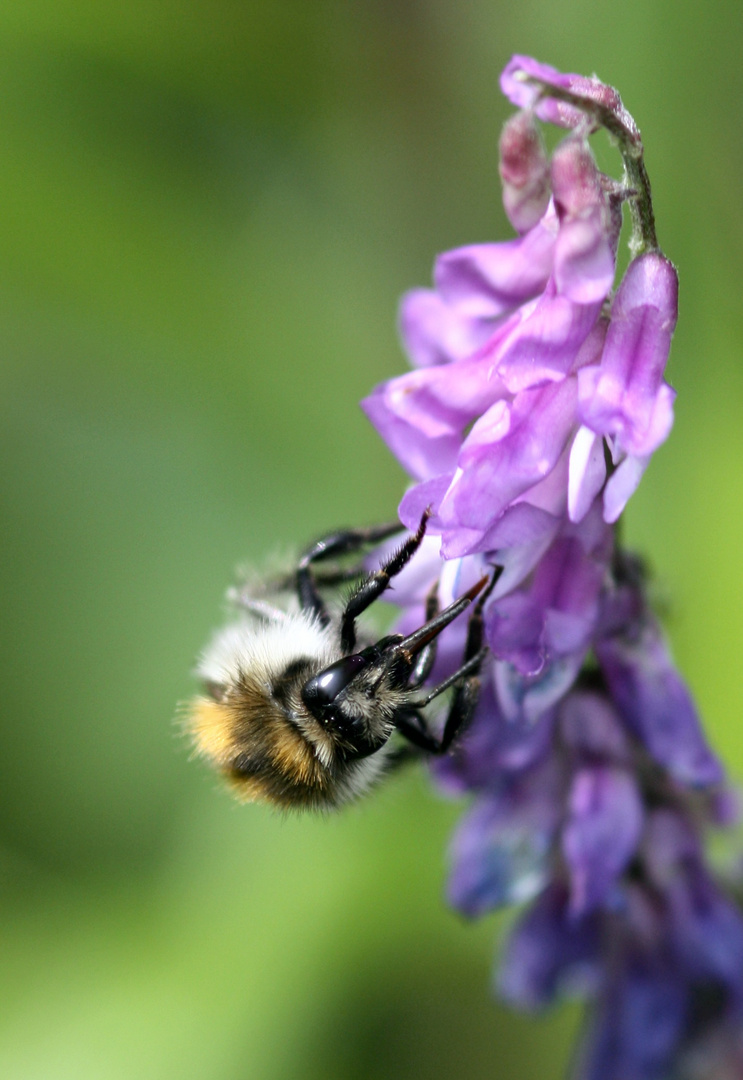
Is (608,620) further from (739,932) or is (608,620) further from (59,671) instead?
(59,671)

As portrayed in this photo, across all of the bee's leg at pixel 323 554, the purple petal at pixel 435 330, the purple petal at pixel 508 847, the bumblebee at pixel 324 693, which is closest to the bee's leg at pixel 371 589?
the bumblebee at pixel 324 693

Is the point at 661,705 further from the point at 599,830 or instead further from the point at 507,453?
the point at 507,453

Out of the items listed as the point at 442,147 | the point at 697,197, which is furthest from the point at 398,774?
the point at 442,147

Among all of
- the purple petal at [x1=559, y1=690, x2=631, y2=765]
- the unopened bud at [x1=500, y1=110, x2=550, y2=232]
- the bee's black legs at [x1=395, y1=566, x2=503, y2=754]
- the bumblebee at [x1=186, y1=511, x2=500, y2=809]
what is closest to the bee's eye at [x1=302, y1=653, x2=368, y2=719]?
the bumblebee at [x1=186, y1=511, x2=500, y2=809]

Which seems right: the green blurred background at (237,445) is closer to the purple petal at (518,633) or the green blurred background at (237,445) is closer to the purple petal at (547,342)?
the purple petal at (518,633)

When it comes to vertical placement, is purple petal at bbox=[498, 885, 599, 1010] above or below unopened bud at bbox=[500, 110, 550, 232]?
below

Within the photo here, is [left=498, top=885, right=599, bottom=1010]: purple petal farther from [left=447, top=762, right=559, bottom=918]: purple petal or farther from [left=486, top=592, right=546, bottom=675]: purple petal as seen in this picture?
[left=486, top=592, right=546, bottom=675]: purple petal

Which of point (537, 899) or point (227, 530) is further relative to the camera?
point (227, 530)
